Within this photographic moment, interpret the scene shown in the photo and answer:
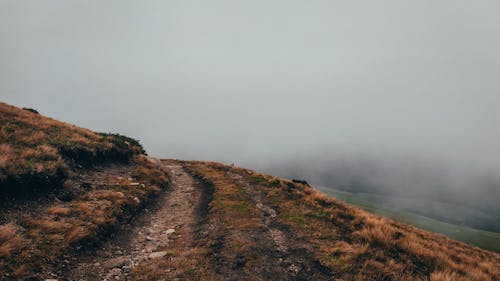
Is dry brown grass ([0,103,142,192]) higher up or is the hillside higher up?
dry brown grass ([0,103,142,192])

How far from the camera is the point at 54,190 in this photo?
48.0 feet

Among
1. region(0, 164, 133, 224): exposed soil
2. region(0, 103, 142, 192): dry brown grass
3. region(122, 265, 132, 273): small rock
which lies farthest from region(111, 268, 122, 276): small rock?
region(0, 103, 142, 192): dry brown grass

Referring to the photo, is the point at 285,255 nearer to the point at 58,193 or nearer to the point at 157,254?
the point at 157,254

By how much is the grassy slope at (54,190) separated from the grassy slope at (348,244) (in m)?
5.32

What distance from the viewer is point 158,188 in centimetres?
2159

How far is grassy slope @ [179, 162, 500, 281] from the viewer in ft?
35.9

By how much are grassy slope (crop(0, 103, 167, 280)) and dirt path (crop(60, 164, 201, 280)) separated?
802 mm

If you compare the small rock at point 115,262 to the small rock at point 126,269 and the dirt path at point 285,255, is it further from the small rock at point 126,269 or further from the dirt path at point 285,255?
the dirt path at point 285,255

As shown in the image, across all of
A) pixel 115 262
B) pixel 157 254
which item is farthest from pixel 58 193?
pixel 157 254

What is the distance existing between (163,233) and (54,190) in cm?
693

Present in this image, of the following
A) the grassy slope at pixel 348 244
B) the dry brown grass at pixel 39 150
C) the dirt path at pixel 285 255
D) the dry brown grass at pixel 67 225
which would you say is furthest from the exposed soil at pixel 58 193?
the dirt path at pixel 285 255

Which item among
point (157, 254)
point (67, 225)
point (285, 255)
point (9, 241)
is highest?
point (9, 241)

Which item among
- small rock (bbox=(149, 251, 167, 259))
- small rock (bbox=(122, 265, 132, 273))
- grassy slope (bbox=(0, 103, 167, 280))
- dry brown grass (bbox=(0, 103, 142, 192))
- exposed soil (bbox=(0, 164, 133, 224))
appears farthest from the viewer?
dry brown grass (bbox=(0, 103, 142, 192))

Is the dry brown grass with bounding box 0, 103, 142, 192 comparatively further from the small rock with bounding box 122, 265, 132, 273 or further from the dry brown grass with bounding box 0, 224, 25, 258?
the small rock with bounding box 122, 265, 132, 273
